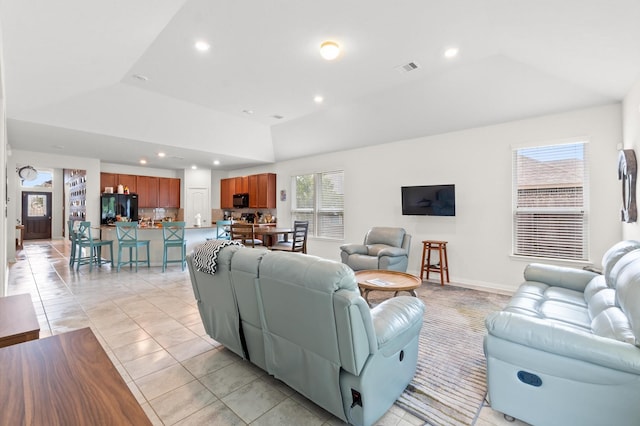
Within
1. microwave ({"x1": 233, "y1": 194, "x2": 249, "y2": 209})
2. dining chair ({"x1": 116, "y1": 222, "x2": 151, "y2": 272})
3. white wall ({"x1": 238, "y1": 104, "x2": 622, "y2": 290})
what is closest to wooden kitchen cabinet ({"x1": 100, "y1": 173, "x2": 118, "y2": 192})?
dining chair ({"x1": 116, "y1": 222, "x2": 151, "y2": 272})

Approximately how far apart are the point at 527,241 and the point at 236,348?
4355 mm

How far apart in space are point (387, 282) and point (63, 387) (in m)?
3.03

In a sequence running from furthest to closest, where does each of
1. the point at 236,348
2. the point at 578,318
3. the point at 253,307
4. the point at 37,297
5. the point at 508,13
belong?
the point at 37,297, the point at 508,13, the point at 236,348, the point at 578,318, the point at 253,307

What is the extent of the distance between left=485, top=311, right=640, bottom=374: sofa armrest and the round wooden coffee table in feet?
4.62

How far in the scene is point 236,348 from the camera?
2451 mm

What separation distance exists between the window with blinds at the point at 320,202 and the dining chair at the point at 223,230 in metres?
1.65

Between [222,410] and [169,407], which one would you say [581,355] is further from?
[169,407]

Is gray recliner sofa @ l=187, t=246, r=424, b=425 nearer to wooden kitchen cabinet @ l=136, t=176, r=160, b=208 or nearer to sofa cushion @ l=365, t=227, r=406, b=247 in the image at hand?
sofa cushion @ l=365, t=227, r=406, b=247

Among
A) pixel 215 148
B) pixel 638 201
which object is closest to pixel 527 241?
pixel 638 201

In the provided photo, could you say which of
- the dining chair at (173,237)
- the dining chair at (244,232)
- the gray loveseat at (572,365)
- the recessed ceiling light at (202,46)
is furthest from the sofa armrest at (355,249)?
the recessed ceiling light at (202,46)

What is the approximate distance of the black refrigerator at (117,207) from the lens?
758cm

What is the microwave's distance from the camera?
8.65m

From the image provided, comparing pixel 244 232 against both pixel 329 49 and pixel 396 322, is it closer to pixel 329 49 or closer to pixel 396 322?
pixel 329 49

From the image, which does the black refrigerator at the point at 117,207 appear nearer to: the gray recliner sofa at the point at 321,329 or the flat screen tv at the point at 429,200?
the gray recliner sofa at the point at 321,329
